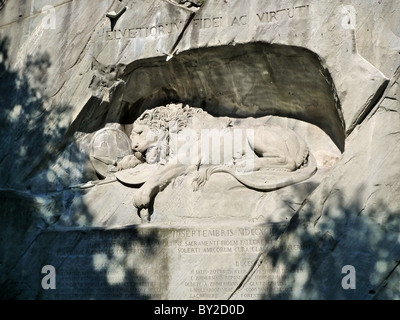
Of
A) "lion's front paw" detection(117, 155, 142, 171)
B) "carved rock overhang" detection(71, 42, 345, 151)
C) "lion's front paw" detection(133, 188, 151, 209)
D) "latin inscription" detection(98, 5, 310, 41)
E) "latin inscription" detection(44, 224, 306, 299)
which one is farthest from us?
"lion's front paw" detection(117, 155, 142, 171)

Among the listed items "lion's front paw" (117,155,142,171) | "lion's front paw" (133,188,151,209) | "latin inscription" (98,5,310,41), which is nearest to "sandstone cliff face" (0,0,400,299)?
"latin inscription" (98,5,310,41)

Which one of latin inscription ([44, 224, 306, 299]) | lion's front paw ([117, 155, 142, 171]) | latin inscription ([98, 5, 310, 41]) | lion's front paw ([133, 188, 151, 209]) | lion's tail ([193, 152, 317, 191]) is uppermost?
latin inscription ([98, 5, 310, 41])

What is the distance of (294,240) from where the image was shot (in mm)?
8219

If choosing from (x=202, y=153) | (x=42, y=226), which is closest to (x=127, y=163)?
(x=202, y=153)

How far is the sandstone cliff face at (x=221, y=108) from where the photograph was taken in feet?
26.5

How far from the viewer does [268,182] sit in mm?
8867

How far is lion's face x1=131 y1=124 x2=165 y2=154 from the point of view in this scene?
9.70 m

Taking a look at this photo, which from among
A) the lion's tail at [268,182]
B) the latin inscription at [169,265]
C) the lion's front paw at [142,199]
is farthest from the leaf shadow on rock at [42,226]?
the lion's tail at [268,182]

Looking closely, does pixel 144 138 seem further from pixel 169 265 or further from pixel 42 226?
pixel 169 265

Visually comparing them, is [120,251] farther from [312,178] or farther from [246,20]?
[246,20]

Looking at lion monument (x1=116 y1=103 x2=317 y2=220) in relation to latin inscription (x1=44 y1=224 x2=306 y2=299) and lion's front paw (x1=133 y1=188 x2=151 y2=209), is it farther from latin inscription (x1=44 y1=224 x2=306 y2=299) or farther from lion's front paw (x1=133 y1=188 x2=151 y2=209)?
latin inscription (x1=44 y1=224 x2=306 y2=299)

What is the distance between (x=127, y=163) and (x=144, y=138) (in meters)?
0.36
